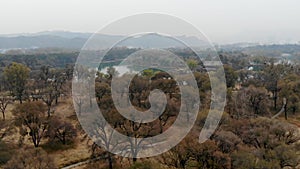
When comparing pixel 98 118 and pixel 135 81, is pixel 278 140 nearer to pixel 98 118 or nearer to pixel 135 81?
pixel 98 118

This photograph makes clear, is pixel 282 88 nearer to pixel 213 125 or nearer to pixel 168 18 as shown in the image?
pixel 213 125

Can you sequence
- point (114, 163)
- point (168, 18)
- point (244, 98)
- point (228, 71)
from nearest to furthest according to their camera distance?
1. point (168, 18)
2. point (114, 163)
3. point (244, 98)
4. point (228, 71)

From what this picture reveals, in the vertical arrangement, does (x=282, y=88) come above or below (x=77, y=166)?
above

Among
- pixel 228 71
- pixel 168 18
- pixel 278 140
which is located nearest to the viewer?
pixel 168 18

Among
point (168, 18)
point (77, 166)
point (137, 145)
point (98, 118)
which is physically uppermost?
point (168, 18)

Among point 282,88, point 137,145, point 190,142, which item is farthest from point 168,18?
point 282,88

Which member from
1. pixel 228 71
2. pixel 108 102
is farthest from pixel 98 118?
pixel 228 71

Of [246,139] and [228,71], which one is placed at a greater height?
[228,71]

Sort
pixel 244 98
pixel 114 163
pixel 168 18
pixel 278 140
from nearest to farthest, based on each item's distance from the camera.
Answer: pixel 168 18, pixel 278 140, pixel 114 163, pixel 244 98

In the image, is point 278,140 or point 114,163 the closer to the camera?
point 278,140
